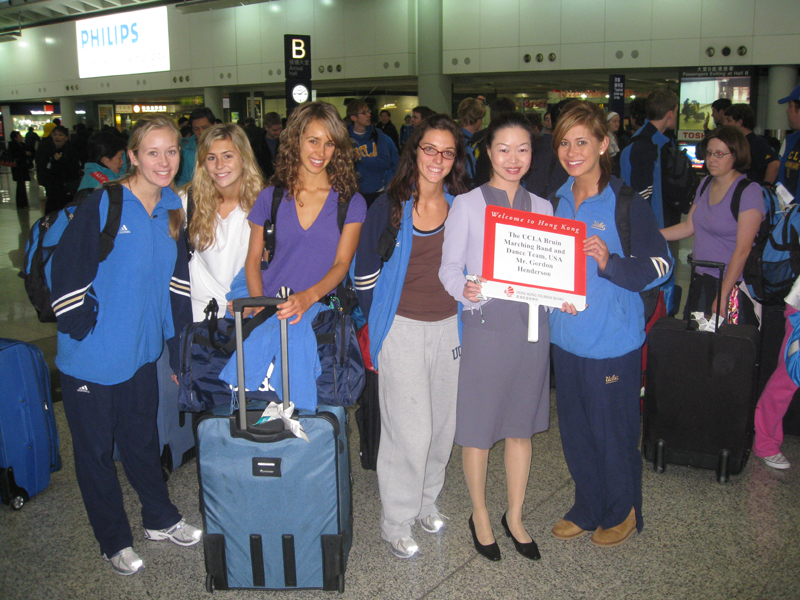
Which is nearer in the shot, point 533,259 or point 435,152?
point 533,259

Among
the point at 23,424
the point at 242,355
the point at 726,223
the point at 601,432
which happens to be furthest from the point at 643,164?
the point at 23,424

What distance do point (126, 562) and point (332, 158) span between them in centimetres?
181

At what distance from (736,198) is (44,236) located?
3.42 meters

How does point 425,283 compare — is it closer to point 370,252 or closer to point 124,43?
point 370,252

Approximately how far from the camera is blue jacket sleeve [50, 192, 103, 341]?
2.16 metres

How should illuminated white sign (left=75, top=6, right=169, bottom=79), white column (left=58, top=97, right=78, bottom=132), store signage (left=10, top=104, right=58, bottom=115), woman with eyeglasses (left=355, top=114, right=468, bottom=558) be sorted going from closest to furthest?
woman with eyeglasses (left=355, top=114, right=468, bottom=558) → illuminated white sign (left=75, top=6, right=169, bottom=79) → white column (left=58, top=97, right=78, bottom=132) → store signage (left=10, top=104, right=58, bottom=115)

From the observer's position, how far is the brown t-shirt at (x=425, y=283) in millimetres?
2396

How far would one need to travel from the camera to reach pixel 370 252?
7.93ft

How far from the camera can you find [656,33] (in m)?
13.8

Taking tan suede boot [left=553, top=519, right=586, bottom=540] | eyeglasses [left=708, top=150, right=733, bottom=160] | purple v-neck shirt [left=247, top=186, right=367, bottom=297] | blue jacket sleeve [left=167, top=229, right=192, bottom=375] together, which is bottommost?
tan suede boot [left=553, top=519, right=586, bottom=540]

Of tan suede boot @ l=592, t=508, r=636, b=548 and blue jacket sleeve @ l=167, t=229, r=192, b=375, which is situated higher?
blue jacket sleeve @ l=167, t=229, r=192, b=375

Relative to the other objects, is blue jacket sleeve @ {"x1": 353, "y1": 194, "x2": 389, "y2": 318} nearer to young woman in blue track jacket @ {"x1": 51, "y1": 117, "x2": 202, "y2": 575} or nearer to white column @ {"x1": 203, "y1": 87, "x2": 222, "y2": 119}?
young woman in blue track jacket @ {"x1": 51, "y1": 117, "x2": 202, "y2": 575}

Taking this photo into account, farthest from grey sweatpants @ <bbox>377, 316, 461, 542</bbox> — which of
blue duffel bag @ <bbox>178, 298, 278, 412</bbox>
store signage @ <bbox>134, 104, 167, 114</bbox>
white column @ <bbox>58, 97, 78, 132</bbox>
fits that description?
white column @ <bbox>58, 97, 78, 132</bbox>

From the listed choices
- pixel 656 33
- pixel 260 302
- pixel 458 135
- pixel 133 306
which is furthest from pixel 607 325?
pixel 656 33
